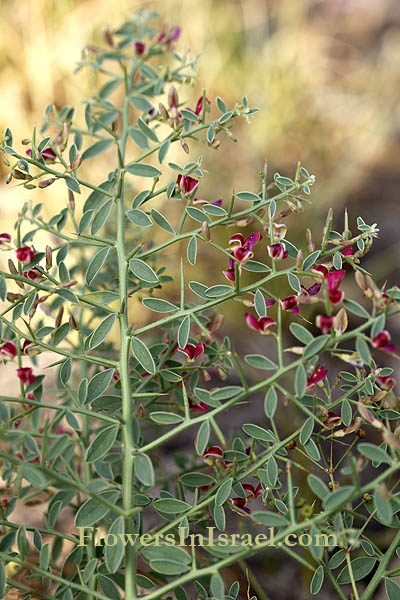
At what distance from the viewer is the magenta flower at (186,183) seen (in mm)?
480

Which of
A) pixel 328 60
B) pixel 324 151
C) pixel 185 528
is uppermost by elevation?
pixel 328 60

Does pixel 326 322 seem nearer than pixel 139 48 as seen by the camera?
Yes

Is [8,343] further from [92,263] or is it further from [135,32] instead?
[135,32]

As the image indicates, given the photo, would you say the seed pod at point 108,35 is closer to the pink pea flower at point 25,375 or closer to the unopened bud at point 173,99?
the unopened bud at point 173,99

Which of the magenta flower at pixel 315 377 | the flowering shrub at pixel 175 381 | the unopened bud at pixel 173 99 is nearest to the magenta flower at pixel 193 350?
the flowering shrub at pixel 175 381

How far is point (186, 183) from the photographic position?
19.0 inches

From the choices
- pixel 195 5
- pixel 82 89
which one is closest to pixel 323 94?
pixel 195 5

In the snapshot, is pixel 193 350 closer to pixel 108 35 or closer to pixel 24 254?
pixel 24 254

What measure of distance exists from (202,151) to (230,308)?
59 cm

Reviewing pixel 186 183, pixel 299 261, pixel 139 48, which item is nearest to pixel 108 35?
pixel 139 48

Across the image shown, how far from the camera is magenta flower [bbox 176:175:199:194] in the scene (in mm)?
480

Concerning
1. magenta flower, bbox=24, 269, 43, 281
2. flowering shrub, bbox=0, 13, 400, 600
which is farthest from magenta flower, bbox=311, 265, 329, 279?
magenta flower, bbox=24, 269, 43, 281

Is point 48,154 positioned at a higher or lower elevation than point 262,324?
higher

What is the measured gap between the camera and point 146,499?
49 centimetres
